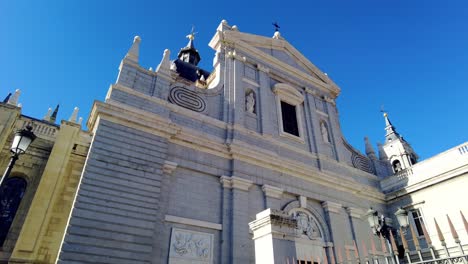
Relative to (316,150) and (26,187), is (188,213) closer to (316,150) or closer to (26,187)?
(26,187)

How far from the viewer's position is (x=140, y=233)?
9.02m

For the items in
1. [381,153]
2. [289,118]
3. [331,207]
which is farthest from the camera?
[381,153]

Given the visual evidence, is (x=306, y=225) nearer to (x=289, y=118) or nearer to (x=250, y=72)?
(x=289, y=118)

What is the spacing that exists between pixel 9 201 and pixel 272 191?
10434mm

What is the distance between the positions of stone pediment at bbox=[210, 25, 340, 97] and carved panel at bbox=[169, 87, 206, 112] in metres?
4.38

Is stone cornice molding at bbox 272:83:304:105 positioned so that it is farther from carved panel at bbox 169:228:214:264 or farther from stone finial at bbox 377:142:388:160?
carved panel at bbox 169:228:214:264

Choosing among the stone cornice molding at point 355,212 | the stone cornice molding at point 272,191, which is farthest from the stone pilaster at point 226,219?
the stone cornice molding at point 355,212

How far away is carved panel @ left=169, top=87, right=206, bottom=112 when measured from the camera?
42.8 feet

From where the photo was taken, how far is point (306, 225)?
13.2 m

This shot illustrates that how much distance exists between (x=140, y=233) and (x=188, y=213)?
200cm

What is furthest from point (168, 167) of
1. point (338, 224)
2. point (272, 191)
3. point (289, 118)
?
point (338, 224)

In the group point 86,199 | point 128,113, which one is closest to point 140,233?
point 86,199

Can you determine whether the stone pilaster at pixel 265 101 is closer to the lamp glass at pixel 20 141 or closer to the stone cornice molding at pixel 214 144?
the stone cornice molding at pixel 214 144

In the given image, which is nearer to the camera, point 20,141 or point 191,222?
point 20,141
